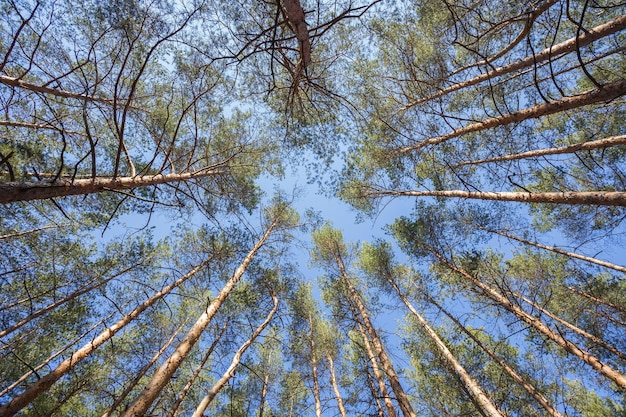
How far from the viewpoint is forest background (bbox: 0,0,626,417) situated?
229 inches

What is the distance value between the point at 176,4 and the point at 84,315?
7.75 meters

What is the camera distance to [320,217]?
1182 centimetres

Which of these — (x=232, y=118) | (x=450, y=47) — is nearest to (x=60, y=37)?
(x=232, y=118)

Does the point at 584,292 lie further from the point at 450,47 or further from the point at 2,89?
the point at 2,89

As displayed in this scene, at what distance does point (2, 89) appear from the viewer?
266 inches

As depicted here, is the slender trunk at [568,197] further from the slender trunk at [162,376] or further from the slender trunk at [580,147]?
the slender trunk at [162,376]

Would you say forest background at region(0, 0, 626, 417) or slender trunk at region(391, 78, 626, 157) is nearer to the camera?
slender trunk at region(391, 78, 626, 157)

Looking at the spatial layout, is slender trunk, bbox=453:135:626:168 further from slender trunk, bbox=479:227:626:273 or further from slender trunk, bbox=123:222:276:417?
slender trunk, bbox=123:222:276:417

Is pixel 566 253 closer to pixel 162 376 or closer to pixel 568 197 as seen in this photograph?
pixel 568 197

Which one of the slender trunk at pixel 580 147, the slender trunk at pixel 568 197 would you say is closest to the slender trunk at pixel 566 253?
the slender trunk at pixel 580 147

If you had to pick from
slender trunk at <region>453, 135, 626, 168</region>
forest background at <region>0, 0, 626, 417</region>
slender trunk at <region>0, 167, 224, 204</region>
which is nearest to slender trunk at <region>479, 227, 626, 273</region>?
forest background at <region>0, 0, 626, 417</region>

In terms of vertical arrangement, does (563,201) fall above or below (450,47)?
below

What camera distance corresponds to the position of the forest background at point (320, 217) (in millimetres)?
5809

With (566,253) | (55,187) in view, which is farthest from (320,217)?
(55,187)
